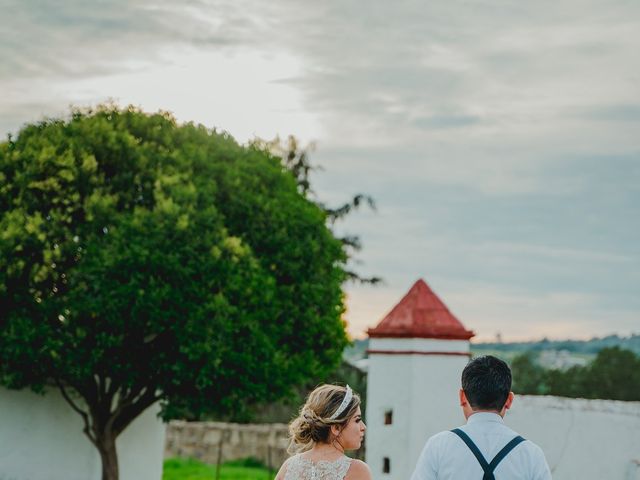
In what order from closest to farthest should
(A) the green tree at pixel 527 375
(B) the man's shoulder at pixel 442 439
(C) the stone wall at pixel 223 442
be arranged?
(B) the man's shoulder at pixel 442 439, (C) the stone wall at pixel 223 442, (A) the green tree at pixel 527 375

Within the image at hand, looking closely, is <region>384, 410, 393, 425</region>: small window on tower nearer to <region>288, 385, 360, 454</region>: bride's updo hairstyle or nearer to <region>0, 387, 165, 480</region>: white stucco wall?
<region>0, 387, 165, 480</region>: white stucco wall

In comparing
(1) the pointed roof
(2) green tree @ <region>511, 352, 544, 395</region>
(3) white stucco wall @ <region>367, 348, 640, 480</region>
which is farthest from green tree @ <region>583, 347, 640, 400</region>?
(3) white stucco wall @ <region>367, 348, 640, 480</region>

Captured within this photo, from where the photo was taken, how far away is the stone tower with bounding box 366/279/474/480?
16641mm

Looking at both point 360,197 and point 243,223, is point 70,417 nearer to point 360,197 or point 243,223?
point 243,223

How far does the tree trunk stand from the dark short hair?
1781 cm

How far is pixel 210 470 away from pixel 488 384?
980 inches

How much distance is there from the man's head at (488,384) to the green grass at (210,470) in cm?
2236

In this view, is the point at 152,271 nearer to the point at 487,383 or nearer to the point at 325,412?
the point at 325,412

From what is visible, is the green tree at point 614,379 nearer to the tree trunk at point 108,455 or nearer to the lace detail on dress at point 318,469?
the tree trunk at point 108,455

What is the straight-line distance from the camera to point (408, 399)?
1678cm

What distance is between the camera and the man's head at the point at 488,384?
5.09 m

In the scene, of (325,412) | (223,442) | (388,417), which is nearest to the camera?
(325,412)

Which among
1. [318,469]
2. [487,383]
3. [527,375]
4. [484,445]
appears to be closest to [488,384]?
[487,383]

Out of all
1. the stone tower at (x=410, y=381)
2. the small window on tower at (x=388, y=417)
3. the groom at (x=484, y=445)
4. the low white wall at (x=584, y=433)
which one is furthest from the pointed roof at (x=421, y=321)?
the groom at (x=484, y=445)
